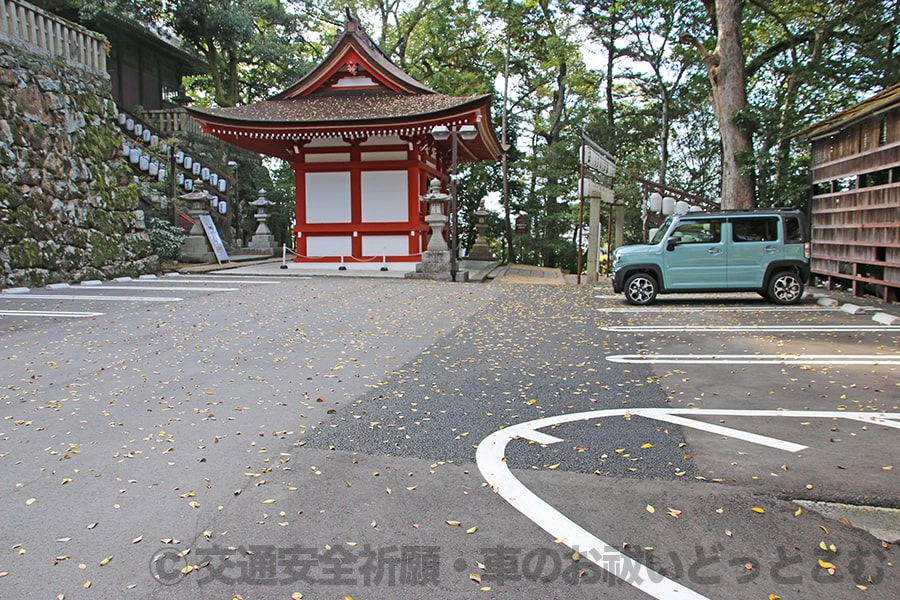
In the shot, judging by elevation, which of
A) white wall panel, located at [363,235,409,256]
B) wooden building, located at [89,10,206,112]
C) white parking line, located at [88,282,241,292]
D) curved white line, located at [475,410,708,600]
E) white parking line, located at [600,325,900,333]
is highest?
wooden building, located at [89,10,206,112]

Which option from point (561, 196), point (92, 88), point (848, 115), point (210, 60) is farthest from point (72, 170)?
point (561, 196)

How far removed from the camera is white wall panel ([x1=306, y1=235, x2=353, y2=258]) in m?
18.1

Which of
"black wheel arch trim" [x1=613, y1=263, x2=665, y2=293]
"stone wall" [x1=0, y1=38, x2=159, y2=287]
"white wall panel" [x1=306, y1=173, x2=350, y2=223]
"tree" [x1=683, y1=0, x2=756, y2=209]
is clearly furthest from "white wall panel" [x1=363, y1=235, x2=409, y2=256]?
"tree" [x1=683, y1=0, x2=756, y2=209]

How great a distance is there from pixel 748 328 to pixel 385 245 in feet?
38.8

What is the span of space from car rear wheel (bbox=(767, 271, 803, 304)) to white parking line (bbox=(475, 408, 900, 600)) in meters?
6.70

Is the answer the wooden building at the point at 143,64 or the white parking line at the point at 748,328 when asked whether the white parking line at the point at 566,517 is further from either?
the wooden building at the point at 143,64

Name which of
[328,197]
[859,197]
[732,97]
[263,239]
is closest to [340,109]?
[328,197]

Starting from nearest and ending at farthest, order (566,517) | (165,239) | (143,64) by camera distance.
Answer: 1. (566,517)
2. (165,239)
3. (143,64)

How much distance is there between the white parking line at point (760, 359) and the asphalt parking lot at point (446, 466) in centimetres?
5

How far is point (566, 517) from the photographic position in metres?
2.64

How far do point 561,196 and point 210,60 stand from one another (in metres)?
15.1

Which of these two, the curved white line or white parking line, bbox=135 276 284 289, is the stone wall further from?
the curved white line

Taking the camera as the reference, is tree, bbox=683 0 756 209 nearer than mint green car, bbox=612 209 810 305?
No

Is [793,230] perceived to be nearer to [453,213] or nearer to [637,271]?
[637,271]
